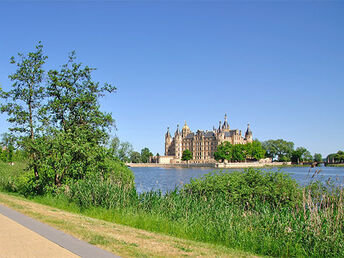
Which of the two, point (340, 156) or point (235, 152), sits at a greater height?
point (235, 152)

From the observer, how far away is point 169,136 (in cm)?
18450

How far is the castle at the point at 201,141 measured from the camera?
160 metres

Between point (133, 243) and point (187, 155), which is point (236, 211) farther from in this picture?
point (187, 155)

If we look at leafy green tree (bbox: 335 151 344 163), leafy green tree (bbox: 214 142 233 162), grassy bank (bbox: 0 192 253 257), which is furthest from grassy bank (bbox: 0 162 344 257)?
leafy green tree (bbox: 335 151 344 163)

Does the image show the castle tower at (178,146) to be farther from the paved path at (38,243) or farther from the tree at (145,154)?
the paved path at (38,243)

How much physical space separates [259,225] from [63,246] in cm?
541

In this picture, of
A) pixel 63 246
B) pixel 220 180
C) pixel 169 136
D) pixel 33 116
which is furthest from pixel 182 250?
pixel 169 136

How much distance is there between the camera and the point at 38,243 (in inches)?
265

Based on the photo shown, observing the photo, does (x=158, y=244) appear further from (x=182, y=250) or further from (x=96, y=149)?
(x=96, y=149)

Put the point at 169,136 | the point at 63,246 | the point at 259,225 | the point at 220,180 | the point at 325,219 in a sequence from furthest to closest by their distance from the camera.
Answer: the point at 169,136
the point at 220,180
the point at 259,225
the point at 325,219
the point at 63,246

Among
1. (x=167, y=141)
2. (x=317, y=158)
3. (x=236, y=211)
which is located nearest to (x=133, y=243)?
(x=236, y=211)

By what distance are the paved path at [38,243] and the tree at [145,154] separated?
163 m

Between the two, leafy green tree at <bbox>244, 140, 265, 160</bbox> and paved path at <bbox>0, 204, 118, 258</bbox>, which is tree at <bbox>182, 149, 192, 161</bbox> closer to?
leafy green tree at <bbox>244, 140, 265, 160</bbox>

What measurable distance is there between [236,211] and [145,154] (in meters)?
167
